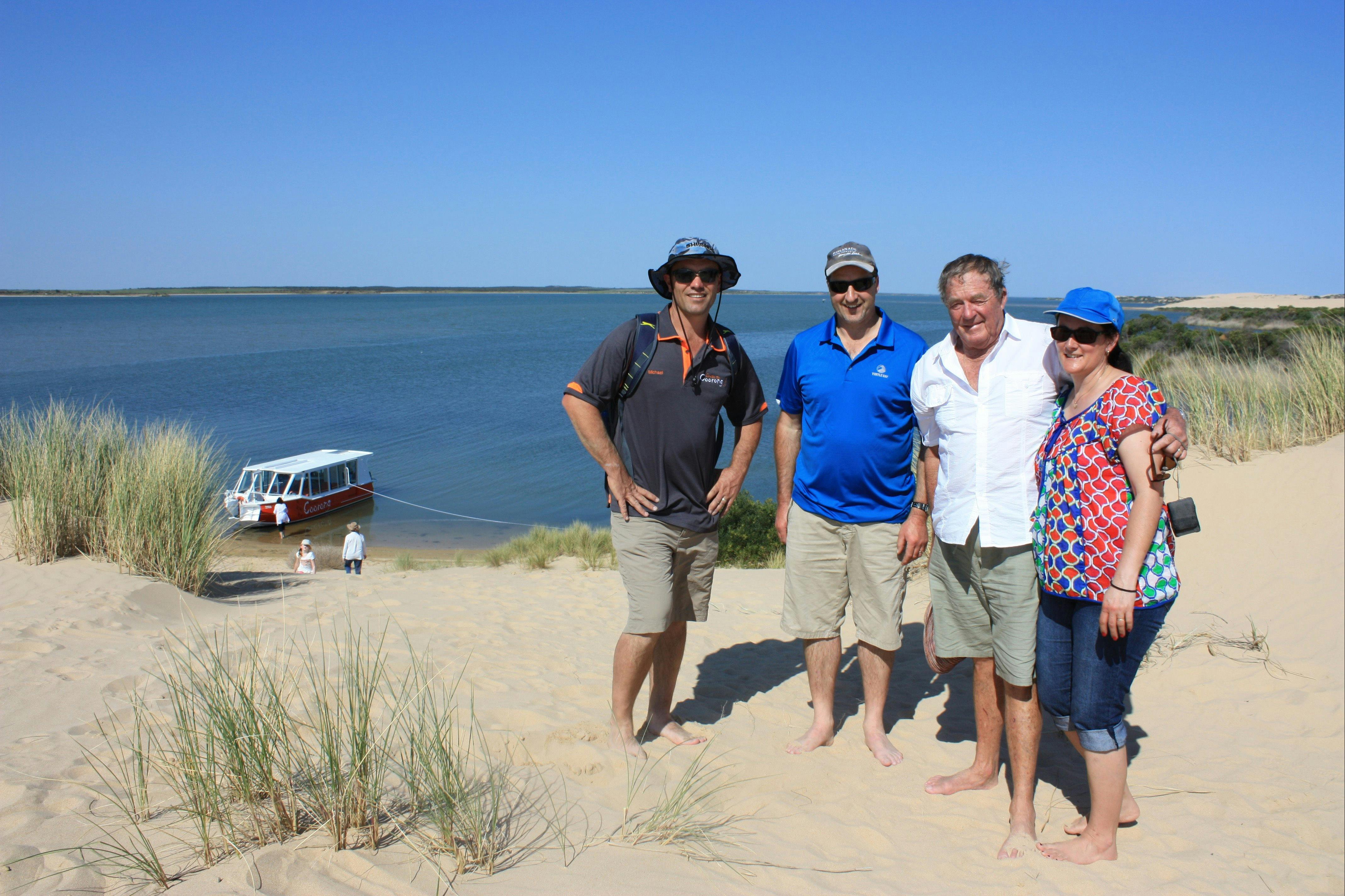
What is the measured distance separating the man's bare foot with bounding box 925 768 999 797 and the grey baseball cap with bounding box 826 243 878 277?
2.18 meters

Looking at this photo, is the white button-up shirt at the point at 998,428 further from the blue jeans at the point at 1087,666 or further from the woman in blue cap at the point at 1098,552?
the blue jeans at the point at 1087,666

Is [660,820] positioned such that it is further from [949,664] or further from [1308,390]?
[1308,390]

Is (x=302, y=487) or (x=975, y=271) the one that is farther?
(x=302, y=487)

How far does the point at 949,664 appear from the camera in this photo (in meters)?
3.37

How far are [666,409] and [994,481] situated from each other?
4.43 feet

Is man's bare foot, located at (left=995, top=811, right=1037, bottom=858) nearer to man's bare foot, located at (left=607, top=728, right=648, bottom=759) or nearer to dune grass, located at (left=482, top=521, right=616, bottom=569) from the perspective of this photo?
man's bare foot, located at (left=607, top=728, right=648, bottom=759)

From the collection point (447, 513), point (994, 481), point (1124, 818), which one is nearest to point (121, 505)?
point (994, 481)

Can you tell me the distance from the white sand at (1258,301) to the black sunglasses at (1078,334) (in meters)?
60.2

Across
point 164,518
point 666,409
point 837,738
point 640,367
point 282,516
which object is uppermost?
point 640,367

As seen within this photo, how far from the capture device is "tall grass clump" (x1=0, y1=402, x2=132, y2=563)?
6910 millimetres

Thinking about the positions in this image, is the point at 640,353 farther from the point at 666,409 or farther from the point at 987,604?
the point at 987,604

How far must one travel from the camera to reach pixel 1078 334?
266cm

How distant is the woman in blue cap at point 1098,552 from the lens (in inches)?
98.7

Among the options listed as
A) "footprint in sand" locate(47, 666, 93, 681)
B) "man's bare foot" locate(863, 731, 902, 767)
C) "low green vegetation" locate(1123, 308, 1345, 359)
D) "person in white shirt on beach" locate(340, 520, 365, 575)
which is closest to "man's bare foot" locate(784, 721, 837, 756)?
"man's bare foot" locate(863, 731, 902, 767)
